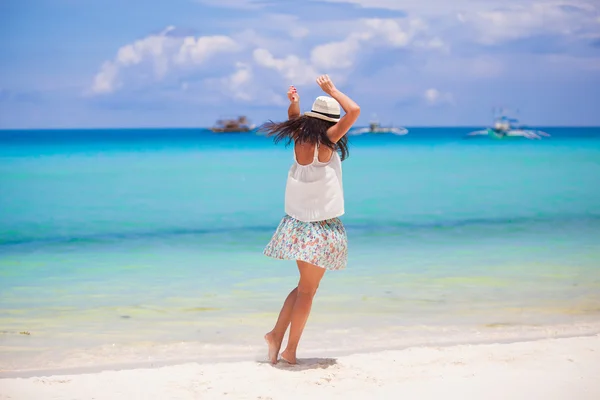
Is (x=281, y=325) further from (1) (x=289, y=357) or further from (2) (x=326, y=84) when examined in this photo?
(2) (x=326, y=84)

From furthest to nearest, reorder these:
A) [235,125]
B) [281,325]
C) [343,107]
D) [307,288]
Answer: [235,125] < [281,325] < [307,288] < [343,107]

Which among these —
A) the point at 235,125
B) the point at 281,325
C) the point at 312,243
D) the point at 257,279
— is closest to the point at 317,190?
the point at 312,243

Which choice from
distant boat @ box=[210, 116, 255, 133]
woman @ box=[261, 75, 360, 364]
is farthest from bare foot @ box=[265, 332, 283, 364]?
distant boat @ box=[210, 116, 255, 133]

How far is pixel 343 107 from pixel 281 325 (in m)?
1.13

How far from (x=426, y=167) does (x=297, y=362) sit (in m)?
28.3

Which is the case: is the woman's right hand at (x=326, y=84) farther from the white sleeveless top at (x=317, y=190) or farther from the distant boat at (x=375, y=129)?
the distant boat at (x=375, y=129)

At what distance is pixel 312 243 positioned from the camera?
3441 millimetres

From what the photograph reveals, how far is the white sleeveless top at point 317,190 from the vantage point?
346cm

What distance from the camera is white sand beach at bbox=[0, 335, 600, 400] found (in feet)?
10.8

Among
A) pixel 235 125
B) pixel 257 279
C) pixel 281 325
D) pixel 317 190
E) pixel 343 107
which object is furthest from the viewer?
pixel 235 125

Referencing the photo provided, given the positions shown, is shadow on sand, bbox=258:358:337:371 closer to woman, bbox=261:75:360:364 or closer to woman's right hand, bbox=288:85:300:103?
woman, bbox=261:75:360:364

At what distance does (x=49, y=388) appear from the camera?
11.1ft

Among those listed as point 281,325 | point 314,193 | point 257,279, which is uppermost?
point 314,193

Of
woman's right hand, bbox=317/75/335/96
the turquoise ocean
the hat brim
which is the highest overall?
woman's right hand, bbox=317/75/335/96
